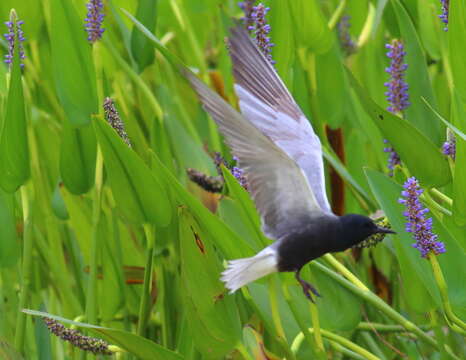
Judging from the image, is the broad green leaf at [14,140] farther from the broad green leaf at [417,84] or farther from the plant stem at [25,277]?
the broad green leaf at [417,84]

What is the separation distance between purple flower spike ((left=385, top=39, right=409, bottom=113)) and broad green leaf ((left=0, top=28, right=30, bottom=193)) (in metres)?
0.67

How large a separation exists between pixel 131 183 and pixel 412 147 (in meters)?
0.49

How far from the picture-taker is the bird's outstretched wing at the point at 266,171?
128cm

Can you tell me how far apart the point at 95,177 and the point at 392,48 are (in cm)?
64

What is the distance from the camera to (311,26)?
1909 millimetres

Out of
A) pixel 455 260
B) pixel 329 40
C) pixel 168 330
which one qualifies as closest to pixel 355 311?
pixel 455 260

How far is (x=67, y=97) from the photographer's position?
1771mm

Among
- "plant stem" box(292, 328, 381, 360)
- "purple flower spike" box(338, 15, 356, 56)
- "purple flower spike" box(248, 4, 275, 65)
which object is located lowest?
"plant stem" box(292, 328, 381, 360)

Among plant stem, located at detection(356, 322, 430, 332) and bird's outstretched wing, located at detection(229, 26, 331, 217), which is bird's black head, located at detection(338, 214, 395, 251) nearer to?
bird's outstretched wing, located at detection(229, 26, 331, 217)

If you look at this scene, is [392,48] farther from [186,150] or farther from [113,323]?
[113,323]

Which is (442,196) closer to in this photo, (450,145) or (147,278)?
(450,145)

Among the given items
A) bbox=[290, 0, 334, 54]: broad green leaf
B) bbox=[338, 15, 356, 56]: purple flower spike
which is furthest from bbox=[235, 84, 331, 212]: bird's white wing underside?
bbox=[338, 15, 356, 56]: purple flower spike

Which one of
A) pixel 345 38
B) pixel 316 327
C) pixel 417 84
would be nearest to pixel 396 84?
pixel 417 84

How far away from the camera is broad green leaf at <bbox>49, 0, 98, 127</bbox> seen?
1770mm
